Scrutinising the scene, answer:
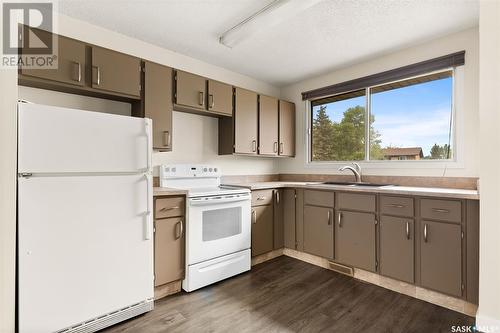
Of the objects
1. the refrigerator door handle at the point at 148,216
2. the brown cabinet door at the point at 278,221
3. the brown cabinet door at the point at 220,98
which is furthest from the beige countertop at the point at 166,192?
the brown cabinet door at the point at 278,221

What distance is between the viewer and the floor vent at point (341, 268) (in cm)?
273

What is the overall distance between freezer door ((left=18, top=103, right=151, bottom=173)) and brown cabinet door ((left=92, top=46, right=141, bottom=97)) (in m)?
0.54

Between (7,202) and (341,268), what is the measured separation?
114 inches

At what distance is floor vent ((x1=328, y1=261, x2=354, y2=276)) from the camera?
8.95 feet

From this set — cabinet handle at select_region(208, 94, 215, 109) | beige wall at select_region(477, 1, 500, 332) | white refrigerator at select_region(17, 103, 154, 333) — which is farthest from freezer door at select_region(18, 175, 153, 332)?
beige wall at select_region(477, 1, 500, 332)

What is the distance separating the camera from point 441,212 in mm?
2121

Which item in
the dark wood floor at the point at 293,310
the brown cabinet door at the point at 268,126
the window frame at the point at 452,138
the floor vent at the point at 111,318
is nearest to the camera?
the floor vent at the point at 111,318

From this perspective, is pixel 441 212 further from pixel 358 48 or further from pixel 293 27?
pixel 293 27

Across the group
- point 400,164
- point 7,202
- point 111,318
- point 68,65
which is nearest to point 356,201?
point 400,164

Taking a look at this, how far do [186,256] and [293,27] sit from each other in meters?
2.37

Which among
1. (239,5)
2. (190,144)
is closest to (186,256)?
(190,144)

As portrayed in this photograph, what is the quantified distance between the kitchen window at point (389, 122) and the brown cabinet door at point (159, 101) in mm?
2181

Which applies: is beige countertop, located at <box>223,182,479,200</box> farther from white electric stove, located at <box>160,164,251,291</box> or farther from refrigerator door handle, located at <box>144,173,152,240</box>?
refrigerator door handle, located at <box>144,173,152,240</box>

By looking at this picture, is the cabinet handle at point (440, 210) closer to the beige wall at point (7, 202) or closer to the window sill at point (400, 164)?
the window sill at point (400, 164)
